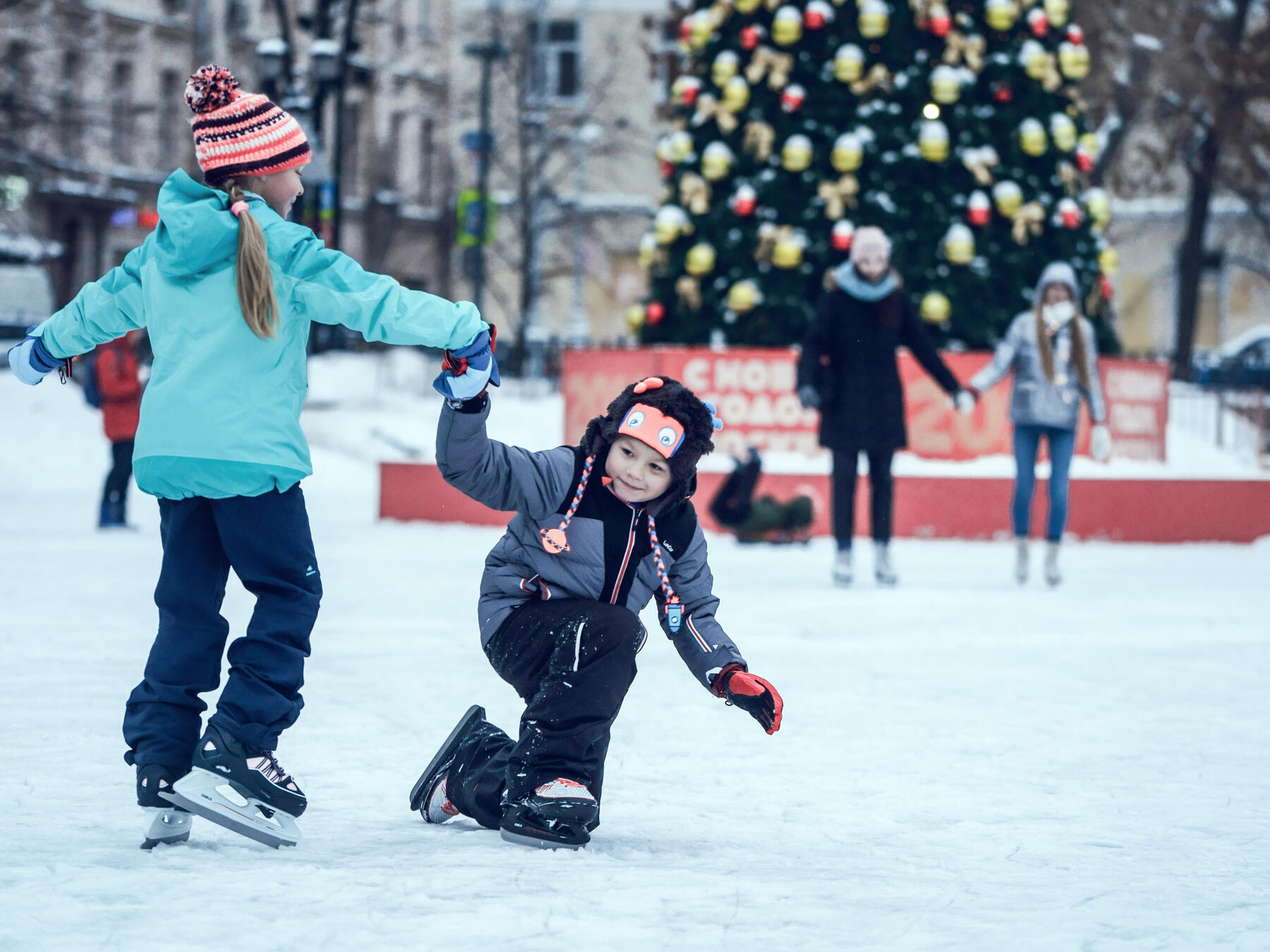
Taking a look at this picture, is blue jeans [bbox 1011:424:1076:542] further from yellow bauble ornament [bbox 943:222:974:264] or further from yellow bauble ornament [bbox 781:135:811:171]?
yellow bauble ornament [bbox 781:135:811:171]

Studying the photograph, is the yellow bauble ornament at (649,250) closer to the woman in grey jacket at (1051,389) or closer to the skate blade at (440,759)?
the woman in grey jacket at (1051,389)

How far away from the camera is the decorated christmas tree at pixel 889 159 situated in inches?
512

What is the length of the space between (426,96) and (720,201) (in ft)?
111

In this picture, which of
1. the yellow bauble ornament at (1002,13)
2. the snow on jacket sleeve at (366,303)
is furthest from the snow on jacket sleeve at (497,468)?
the yellow bauble ornament at (1002,13)

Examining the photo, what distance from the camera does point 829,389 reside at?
29.5 ft

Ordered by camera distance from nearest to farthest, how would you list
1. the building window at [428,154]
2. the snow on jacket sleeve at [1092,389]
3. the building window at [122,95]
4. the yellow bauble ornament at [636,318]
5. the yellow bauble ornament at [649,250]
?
the snow on jacket sleeve at [1092,389], the yellow bauble ornament at [649,250], the yellow bauble ornament at [636,318], the building window at [122,95], the building window at [428,154]

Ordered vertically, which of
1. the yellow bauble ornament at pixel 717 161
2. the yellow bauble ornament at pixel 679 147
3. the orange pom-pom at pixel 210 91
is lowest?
the orange pom-pom at pixel 210 91

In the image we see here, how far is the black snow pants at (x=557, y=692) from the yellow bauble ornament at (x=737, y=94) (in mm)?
9993

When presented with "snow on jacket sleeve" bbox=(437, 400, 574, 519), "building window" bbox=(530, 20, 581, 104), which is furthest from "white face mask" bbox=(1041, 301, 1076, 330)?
"building window" bbox=(530, 20, 581, 104)

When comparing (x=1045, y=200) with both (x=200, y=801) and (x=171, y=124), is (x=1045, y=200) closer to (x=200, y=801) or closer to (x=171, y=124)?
(x=200, y=801)

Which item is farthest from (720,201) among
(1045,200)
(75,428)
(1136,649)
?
(75,428)

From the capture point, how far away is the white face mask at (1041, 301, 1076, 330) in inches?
357

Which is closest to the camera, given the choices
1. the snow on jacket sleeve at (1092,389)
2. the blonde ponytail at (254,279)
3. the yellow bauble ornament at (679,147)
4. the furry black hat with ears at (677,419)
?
the blonde ponytail at (254,279)

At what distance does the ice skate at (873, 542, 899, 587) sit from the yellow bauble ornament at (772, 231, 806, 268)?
172 inches
